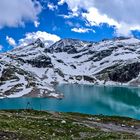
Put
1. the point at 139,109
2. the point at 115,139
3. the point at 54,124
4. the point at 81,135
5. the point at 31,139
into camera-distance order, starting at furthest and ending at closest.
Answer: the point at 139,109 < the point at 54,124 < the point at 81,135 < the point at 115,139 < the point at 31,139

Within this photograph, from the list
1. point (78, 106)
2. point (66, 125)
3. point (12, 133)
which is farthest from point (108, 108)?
point (12, 133)

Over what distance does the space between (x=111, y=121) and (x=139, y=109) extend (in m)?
132

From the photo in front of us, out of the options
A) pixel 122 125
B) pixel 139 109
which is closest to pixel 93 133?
pixel 122 125

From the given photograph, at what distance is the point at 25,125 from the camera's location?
40.4m

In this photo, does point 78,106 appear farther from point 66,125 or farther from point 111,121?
point 66,125

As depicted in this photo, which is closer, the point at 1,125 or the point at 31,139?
the point at 31,139

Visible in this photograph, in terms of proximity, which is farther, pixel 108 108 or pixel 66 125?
pixel 108 108

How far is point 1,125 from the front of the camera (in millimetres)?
36844

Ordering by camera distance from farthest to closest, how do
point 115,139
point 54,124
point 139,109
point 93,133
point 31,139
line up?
point 139,109 → point 54,124 → point 93,133 → point 115,139 → point 31,139

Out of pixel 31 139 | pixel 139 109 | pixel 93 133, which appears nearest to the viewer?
pixel 31 139

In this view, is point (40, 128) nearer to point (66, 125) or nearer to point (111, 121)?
point (66, 125)

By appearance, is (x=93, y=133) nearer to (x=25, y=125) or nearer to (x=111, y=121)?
(x=25, y=125)

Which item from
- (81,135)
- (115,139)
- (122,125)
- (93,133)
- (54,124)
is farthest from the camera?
(122,125)

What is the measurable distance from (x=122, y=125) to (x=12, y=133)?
1228 inches
